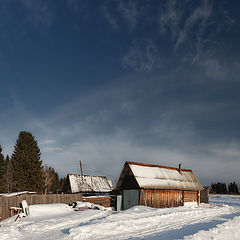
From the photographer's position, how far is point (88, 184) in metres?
42.3

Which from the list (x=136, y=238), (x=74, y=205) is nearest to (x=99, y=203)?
(x=74, y=205)

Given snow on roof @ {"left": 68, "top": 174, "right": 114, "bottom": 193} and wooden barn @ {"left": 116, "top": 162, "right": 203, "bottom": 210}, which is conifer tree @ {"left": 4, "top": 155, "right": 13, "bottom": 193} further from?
wooden barn @ {"left": 116, "top": 162, "right": 203, "bottom": 210}

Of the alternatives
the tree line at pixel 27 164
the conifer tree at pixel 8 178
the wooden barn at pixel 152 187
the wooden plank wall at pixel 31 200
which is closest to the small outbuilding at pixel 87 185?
the tree line at pixel 27 164

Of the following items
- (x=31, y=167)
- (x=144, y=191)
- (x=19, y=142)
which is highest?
(x=19, y=142)

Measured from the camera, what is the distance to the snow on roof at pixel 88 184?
40.6 metres

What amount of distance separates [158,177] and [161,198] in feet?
9.53

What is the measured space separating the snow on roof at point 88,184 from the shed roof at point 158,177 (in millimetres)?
11124

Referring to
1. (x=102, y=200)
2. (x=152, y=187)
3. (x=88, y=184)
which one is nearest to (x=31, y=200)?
(x=102, y=200)

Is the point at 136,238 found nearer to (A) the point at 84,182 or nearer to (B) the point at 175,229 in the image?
(B) the point at 175,229

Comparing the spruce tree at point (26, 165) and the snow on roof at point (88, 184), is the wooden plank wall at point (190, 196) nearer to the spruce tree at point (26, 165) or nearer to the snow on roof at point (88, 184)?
the snow on roof at point (88, 184)

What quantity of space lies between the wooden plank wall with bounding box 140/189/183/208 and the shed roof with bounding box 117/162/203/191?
0.66 metres

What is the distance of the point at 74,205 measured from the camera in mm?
26906

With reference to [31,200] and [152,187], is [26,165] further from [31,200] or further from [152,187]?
[152,187]

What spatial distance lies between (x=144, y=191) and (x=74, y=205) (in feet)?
26.7
